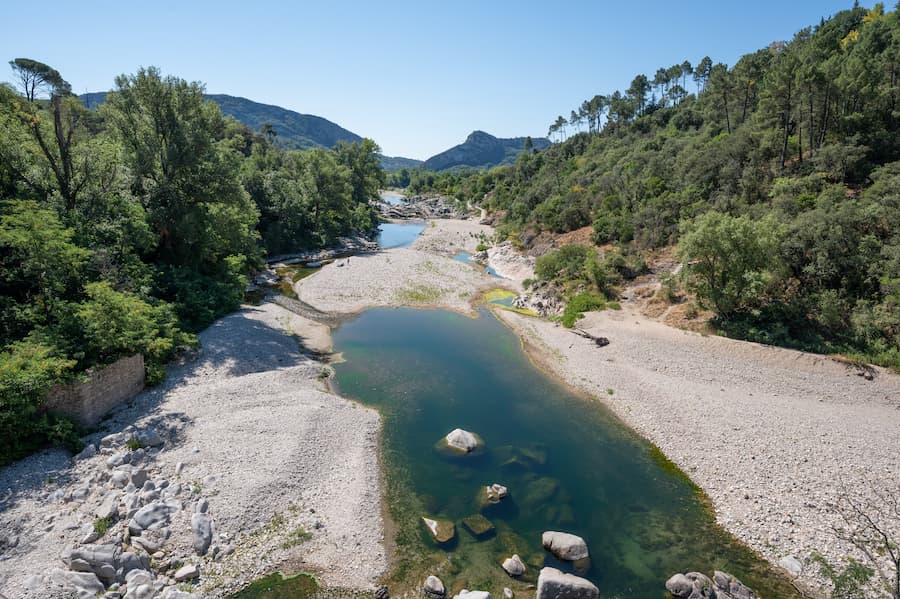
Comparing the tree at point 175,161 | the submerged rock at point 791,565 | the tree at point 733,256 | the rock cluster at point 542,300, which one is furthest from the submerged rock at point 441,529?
the tree at point 175,161

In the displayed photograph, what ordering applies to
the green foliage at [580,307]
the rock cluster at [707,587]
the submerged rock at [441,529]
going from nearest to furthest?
the rock cluster at [707,587], the submerged rock at [441,529], the green foliage at [580,307]

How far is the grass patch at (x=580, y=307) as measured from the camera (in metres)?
36.7

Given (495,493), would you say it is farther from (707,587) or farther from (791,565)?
(791,565)

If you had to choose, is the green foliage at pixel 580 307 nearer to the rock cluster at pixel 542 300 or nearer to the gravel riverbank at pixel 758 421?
the rock cluster at pixel 542 300

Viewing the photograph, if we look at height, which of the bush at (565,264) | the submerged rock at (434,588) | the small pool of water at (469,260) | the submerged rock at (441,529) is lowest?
the submerged rock at (434,588)

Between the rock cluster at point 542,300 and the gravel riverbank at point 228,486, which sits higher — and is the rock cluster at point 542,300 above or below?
above

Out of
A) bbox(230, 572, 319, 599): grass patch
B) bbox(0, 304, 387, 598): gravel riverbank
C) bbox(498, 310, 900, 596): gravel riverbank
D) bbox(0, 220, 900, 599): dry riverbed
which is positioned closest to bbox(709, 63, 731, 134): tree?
bbox(498, 310, 900, 596): gravel riverbank

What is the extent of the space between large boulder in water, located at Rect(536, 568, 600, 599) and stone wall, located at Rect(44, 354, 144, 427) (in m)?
20.1

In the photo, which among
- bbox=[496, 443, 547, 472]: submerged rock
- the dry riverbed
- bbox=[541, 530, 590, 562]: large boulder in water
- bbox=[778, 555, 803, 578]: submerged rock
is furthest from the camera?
bbox=[496, 443, 547, 472]: submerged rock

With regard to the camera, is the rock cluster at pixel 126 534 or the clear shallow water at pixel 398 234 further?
the clear shallow water at pixel 398 234

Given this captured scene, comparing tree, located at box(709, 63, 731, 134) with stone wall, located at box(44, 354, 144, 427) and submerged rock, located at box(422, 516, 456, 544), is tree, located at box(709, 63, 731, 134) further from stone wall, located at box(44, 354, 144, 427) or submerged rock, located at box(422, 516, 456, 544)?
stone wall, located at box(44, 354, 144, 427)

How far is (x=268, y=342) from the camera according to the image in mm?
29969

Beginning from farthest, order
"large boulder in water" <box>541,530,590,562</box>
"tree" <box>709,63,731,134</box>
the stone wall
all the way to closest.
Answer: "tree" <box>709,63,731,134</box> < the stone wall < "large boulder in water" <box>541,530,590,562</box>

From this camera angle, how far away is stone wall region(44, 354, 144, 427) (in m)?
17.7
